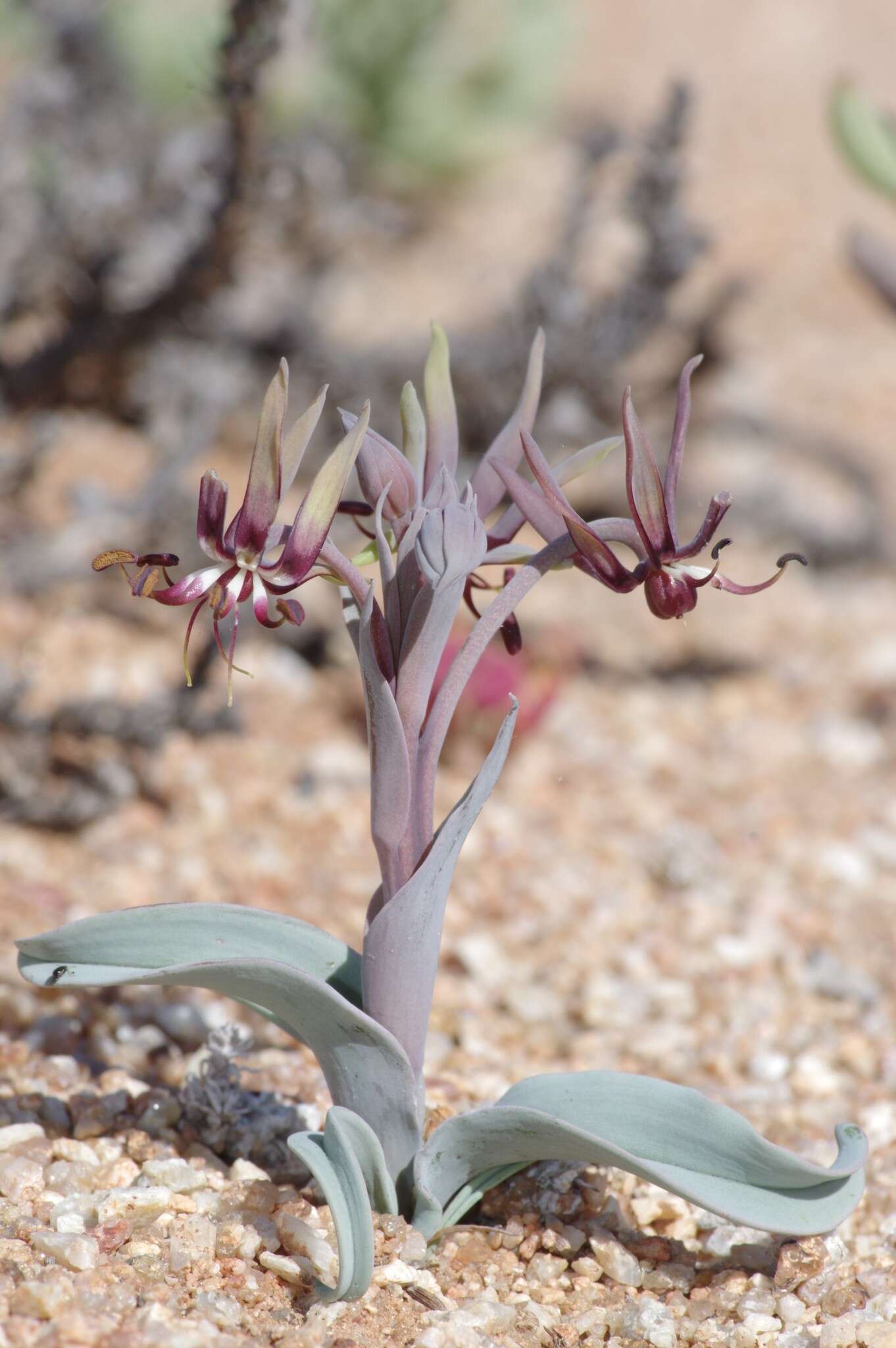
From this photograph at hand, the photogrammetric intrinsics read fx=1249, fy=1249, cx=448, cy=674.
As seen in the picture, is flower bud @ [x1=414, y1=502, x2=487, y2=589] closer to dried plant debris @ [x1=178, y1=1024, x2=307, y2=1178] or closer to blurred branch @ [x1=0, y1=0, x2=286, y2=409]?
dried plant debris @ [x1=178, y1=1024, x2=307, y2=1178]

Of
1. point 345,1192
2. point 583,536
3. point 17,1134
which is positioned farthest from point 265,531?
point 17,1134

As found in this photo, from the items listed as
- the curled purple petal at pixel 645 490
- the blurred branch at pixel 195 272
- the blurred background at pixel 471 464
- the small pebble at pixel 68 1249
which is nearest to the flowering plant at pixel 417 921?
the curled purple petal at pixel 645 490

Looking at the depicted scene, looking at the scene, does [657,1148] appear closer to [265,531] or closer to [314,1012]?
[314,1012]

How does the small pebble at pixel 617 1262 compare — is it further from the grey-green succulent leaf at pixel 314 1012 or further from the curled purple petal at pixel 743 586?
the curled purple petal at pixel 743 586

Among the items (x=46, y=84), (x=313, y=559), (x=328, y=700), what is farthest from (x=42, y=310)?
(x=313, y=559)

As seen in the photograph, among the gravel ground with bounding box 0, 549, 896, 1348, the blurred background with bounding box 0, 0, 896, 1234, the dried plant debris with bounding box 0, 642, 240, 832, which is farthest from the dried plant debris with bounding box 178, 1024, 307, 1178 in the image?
the dried plant debris with bounding box 0, 642, 240, 832
